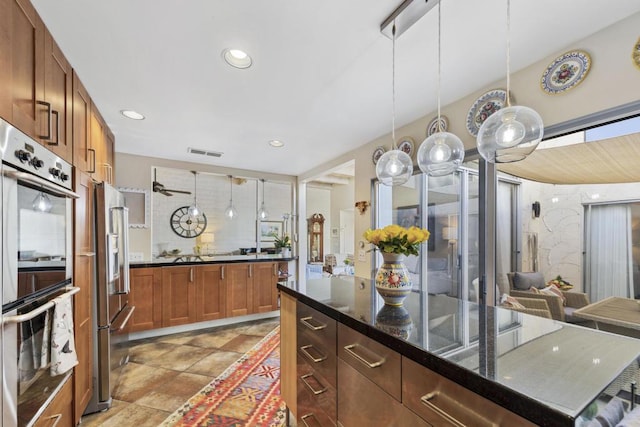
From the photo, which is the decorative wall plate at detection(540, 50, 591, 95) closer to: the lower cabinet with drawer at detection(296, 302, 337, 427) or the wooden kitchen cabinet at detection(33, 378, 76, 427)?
the lower cabinet with drawer at detection(296, 302, 337, 427)

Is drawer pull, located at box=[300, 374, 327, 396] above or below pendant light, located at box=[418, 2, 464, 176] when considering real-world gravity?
below

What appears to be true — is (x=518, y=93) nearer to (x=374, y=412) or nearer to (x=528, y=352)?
(x=528, y=352)

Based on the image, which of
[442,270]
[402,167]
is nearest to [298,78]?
[402,167]

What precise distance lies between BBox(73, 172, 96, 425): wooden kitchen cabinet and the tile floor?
31 cm

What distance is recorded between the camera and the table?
1.50 metres

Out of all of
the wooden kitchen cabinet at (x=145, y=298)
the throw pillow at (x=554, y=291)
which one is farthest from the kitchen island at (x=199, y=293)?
the throw pillow at (x=554, y=291)

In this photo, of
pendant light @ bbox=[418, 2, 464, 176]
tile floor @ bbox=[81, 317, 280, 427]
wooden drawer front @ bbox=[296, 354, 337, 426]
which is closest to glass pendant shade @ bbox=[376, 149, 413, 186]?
pendant light @ bbox=[418, 2, 464, 176]

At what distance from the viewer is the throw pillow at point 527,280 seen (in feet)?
6.34

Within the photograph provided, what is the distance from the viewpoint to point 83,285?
185 centimetres

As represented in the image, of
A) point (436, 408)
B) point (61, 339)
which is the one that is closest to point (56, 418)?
point (61, 339)

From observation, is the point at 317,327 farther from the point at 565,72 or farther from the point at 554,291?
the point at 565,72

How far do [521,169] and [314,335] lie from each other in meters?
1.78

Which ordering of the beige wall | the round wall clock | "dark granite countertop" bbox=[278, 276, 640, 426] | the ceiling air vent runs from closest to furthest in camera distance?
"dark granite countertop" bbox=[278, 276, 640, 426], the beige wall, the ceiling air vent, the round wall clock

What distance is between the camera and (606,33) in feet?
4.77
